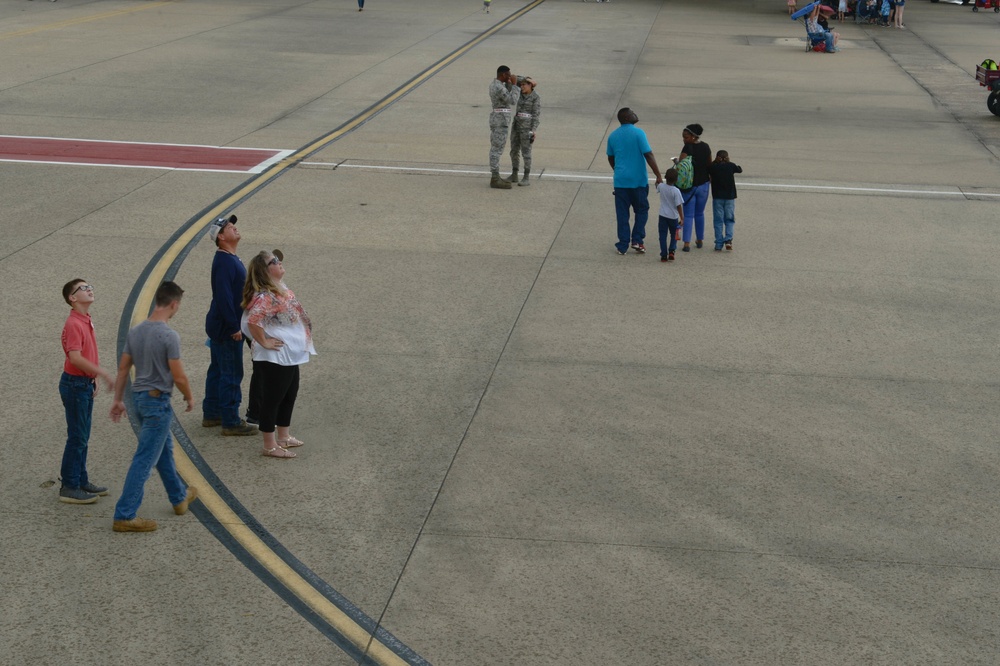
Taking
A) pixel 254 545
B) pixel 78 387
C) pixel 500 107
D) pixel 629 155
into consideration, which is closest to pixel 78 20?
pixel 500 107

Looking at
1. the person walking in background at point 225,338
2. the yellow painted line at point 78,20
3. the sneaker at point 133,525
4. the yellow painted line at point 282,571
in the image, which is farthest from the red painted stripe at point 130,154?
the yellow painted line at point 78,20

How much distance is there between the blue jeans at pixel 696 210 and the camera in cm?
1401

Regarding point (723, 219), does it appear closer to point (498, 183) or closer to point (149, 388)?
point (498, 183)

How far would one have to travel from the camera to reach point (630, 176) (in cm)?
1380

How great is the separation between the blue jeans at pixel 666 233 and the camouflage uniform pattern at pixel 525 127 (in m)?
3.60

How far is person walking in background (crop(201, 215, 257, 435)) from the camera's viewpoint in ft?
28.8

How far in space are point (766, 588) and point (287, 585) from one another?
115 inches

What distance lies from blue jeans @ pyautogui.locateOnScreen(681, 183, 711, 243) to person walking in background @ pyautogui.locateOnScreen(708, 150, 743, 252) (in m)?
0.15

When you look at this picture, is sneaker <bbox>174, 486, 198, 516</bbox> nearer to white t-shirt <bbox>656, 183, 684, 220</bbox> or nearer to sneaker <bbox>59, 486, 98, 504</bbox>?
sneaker <bbox>59, 486, 98, 504</bbox>

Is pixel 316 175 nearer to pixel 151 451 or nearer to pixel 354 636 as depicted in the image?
pixel 151 451

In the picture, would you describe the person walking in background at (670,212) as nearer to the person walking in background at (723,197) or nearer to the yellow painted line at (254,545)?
the person walking in background at (723,197)

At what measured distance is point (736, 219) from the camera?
51.3 feet

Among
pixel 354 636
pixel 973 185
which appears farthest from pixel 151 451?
pixel 973 185

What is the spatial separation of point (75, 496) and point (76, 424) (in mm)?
512
